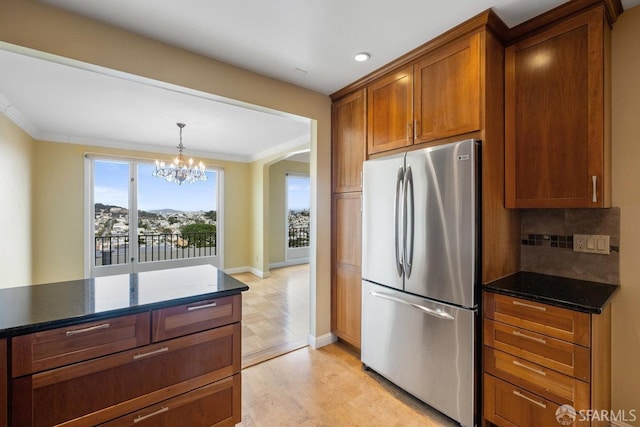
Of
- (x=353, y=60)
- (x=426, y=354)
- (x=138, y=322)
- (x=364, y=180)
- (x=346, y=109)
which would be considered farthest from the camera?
(x=346, y=109)

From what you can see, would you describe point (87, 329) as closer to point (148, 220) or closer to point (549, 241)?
point (549, 241)

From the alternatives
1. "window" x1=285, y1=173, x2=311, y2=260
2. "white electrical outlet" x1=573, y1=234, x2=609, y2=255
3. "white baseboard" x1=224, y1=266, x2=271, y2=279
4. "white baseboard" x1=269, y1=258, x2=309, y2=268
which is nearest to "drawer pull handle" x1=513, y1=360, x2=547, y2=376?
"white electrical outlet" x1=573, y1=234, x2=609, y2=255

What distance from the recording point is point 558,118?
5.60ft

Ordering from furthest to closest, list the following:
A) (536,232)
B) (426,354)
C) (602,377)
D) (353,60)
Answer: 1. (353,60)
2. (536,232)
3. (426,354)
4. (602,377)

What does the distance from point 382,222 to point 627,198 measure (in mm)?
1468

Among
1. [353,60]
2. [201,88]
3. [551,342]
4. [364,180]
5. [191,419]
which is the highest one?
[353,60]

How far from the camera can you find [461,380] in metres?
1.74

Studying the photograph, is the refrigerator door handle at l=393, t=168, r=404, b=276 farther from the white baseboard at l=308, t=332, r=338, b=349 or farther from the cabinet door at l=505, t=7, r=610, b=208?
the white baseboard at l=308, t=332, r=338, b=349

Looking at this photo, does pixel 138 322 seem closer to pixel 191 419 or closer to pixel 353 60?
pixel 191 419

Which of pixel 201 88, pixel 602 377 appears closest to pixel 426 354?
pixel 602 377

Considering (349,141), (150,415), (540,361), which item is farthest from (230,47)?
(540,361)

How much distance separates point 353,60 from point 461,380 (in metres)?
2.40

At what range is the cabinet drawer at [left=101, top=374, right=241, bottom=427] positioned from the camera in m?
1.41

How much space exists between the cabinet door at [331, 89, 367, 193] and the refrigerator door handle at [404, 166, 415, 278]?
2.14 feet
